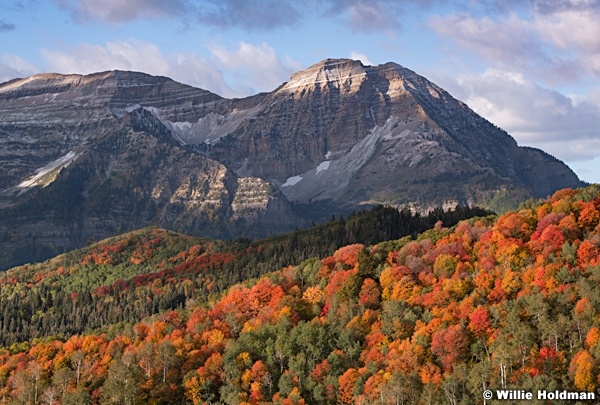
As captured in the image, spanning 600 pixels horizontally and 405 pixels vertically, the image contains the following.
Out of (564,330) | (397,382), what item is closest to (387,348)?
(397,382)

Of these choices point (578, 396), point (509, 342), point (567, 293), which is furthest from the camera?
point (567, 293)

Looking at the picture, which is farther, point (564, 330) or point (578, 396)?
point (564, 330)

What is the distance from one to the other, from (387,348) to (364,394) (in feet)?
56.9

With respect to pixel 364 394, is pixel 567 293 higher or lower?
higher

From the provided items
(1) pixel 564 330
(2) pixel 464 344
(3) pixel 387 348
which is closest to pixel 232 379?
(3) pixel 387 348

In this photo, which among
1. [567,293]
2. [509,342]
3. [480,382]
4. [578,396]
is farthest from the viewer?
[567,293]

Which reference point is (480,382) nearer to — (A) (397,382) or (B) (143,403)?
(A) (397,382)

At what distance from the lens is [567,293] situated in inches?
7539

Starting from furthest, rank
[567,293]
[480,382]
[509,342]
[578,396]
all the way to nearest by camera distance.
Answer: [567,293]
[509,342]
[480,382]
[578,396]

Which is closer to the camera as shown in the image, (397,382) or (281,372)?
(397,382)

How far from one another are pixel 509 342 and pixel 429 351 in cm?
1553

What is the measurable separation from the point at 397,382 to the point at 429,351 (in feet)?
55.0

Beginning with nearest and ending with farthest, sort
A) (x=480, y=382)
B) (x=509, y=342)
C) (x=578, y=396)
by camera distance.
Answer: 1. (x=578, y=396)
2. (x=480, y=382)
3. (x=509, y=342)

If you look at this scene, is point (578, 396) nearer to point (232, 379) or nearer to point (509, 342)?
point (509, 342)
